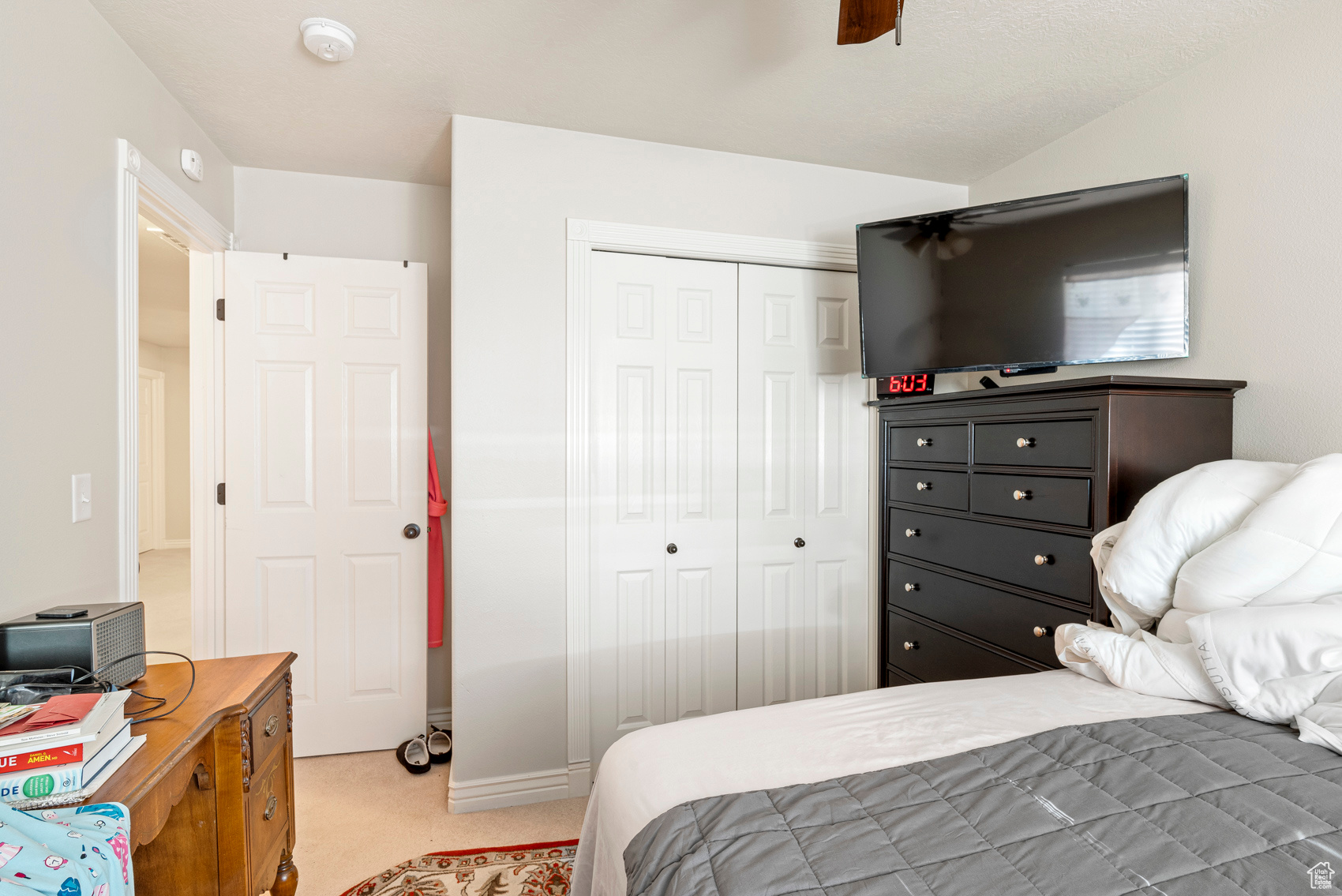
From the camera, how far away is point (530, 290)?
2473 mm

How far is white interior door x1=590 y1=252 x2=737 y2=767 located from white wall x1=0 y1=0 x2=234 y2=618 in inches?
58.2

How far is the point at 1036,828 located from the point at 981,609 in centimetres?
146

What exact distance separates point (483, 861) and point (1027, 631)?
1861 mm

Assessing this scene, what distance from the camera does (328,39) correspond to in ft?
6.13

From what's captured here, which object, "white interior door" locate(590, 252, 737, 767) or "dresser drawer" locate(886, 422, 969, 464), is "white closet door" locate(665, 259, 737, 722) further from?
"dresser drawer" locate(886, 422, 969, 464)

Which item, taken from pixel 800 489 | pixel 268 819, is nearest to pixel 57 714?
pixel 268 819

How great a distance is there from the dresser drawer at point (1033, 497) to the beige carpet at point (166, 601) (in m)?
4.06

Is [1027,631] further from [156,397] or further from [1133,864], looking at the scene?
[156,397]

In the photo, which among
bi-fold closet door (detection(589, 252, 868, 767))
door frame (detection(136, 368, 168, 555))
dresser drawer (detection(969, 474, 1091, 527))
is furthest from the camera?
door frame (detection(136, 368, 168, 555))

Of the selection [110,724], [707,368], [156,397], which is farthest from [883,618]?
[156,397]

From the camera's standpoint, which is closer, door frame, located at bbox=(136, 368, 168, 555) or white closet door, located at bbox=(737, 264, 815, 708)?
white closet door, located at bbox=(737, 264, 815, 708)

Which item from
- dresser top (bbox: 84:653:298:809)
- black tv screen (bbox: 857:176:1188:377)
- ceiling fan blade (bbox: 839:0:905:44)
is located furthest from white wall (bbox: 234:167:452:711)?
ceiling fan blade (bbox: 839:0:905:44)

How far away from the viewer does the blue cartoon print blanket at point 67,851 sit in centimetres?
77

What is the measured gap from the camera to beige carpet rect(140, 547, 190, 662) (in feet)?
14.3
